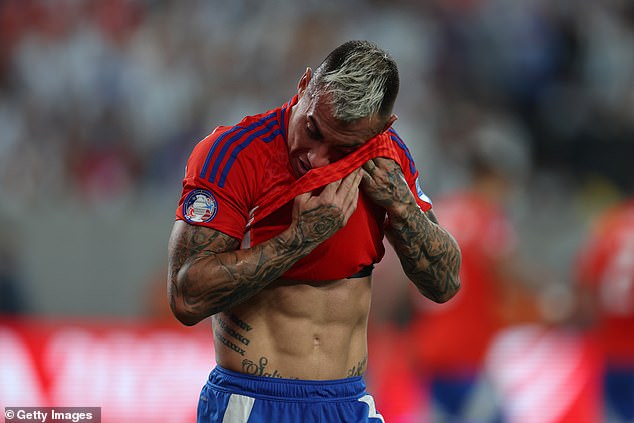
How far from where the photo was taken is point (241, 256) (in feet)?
11.7

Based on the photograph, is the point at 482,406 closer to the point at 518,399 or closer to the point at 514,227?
the point at 518,399

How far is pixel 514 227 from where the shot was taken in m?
8.82

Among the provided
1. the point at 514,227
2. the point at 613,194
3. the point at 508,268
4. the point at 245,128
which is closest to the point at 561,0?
the point at 613,194

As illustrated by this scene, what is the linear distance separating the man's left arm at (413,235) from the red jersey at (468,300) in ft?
8.95

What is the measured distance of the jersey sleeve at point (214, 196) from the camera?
357cm

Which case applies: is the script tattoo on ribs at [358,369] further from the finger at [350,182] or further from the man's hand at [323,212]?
the finger at [350,182]

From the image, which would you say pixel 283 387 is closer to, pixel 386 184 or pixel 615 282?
pixel 386 184

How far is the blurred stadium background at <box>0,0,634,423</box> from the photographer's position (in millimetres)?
7180

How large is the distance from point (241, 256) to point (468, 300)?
11.8ft

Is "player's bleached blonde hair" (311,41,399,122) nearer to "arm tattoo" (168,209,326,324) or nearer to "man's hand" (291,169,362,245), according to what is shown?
"man's hand" (291,169,362,245)

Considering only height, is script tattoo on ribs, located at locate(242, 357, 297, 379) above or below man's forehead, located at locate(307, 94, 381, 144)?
below

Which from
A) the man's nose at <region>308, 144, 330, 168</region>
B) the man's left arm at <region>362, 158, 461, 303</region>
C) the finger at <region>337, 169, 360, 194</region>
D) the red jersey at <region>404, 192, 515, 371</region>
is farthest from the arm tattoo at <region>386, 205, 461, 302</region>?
the red jersey at <region>404, 192, 515, 371</region>

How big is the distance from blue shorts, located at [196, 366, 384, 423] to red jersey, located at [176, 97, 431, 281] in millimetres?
379

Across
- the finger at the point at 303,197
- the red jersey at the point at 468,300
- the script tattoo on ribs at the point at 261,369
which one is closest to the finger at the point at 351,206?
the finger at the point at 303,197
